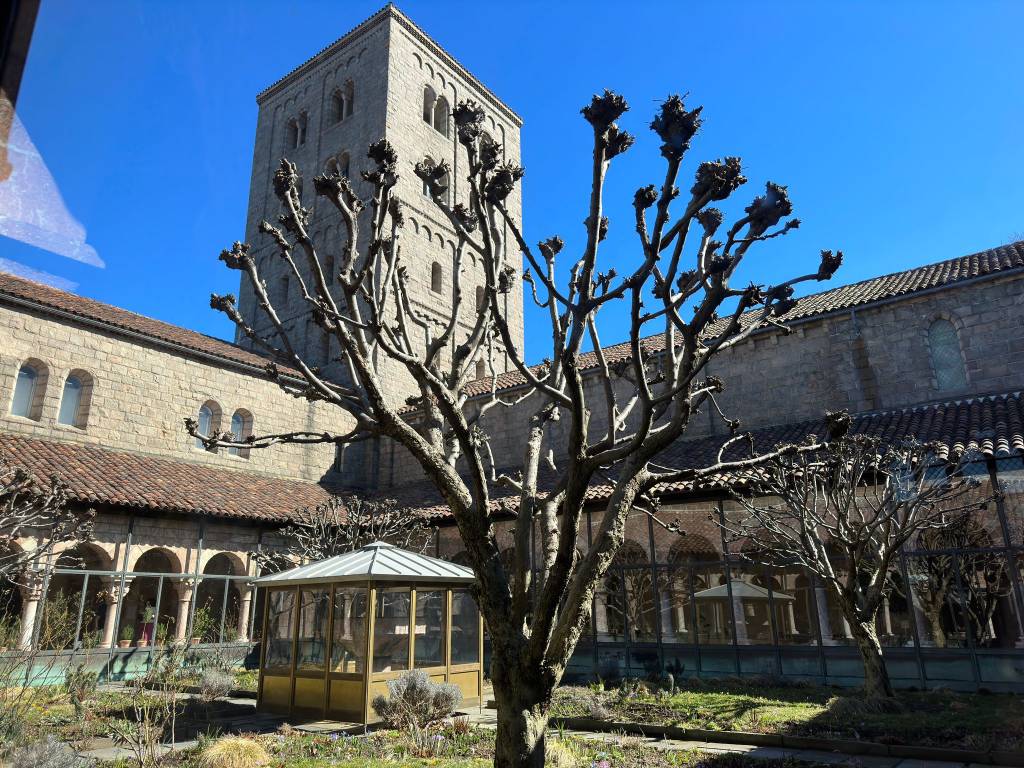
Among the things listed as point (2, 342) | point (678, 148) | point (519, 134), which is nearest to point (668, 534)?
point (678, 148)

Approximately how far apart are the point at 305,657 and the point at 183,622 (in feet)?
23.6

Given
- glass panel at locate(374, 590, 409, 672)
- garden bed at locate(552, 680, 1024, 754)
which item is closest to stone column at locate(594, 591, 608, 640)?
garden bed at locate(552, 680, 1024, 754)

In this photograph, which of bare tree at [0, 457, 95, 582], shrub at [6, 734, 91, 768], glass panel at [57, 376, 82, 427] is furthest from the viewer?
glass panel at [57, 376, 82, 427]

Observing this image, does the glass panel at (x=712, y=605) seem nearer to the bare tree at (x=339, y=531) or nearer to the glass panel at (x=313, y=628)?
the bare tree at (x=339, y=531)

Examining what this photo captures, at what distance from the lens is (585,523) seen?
17.9m

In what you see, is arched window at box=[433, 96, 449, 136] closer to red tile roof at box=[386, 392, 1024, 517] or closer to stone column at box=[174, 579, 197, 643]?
red tile roof at box=[386, 392, 1024, 517]

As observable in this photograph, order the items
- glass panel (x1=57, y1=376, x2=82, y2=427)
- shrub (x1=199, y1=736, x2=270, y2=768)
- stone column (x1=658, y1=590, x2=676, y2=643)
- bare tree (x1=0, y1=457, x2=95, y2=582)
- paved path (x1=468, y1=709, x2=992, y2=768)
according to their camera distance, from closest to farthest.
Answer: shrub (x1=199, y1=736, x2=270, y2=768)
paved path (x1=468, y1=709, x2=992, y2=768)
bare tree (x1=0, y1=457, x2=95, y2=582)
stone column (x1=658, y1=590, x2=676, y2=643)
glass panel (x1=57, y1=376, x2=82, y2=427)

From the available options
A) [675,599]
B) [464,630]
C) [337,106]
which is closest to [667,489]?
[675,599]

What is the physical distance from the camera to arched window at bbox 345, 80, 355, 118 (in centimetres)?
3366

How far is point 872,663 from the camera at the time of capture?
34.5 ft

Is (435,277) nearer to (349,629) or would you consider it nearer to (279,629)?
(279,629)

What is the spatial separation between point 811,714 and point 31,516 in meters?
12.6

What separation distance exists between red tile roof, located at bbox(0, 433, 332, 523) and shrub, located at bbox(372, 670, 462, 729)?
8504 millimetres

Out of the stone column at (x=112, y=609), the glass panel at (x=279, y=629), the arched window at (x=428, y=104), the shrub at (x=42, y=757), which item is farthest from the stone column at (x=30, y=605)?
the arched window at (x=428, y=104)
